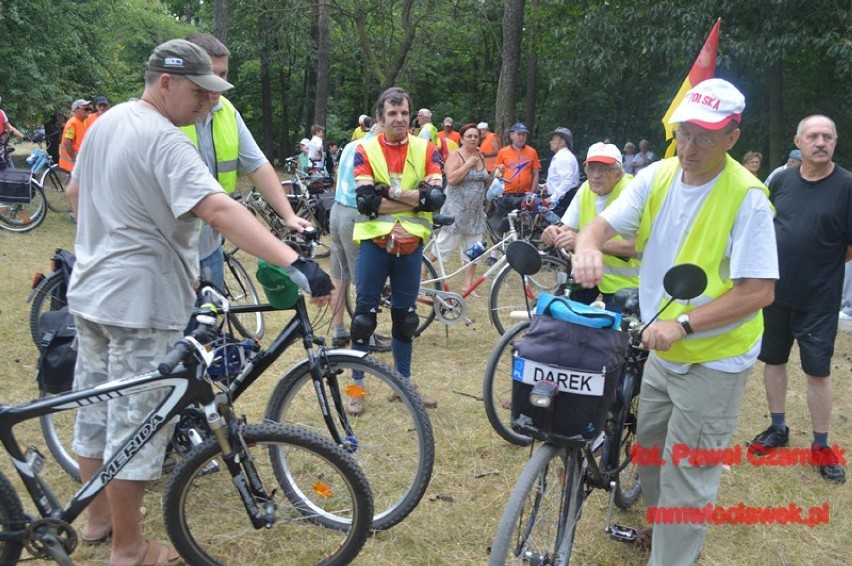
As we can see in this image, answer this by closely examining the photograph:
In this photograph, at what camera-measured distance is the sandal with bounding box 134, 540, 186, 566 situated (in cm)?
280

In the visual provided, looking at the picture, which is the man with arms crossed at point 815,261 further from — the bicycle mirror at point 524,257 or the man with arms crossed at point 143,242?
the man with arms crossed at point 143,242

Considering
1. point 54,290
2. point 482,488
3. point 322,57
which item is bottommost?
point 482,488

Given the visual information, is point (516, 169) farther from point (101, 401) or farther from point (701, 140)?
point (101, 401)

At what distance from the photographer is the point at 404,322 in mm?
4371

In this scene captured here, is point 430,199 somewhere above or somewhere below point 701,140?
below

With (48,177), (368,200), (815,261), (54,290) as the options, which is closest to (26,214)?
(48,177)

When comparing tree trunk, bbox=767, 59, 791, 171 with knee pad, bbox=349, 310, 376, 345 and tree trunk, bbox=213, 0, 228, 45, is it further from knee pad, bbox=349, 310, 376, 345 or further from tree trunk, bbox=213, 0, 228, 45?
knee pad, bbox=349, 310, 376, 345

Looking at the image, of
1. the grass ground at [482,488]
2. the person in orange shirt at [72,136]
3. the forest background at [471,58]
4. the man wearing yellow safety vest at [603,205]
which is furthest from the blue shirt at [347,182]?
the forest background at [471,58]

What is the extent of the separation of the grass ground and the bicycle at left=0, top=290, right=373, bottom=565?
0.75 ft

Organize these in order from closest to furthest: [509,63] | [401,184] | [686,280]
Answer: [686,280] → [401,184] → [509,63]

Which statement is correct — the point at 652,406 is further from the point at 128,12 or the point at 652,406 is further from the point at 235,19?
the point at 128,12

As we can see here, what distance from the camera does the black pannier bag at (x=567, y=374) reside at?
2172 mm

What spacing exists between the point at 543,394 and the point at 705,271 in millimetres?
755

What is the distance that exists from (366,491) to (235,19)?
2222cm
